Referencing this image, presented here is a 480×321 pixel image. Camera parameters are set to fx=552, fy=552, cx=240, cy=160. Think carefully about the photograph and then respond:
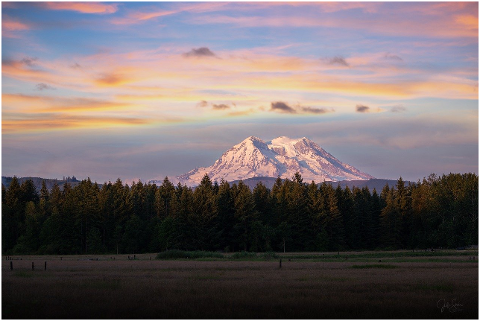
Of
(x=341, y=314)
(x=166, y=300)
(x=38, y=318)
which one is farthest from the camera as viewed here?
(x=166, y=300)

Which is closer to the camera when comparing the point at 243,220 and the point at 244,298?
the point at 244,298

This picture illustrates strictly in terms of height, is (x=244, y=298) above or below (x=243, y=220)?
below

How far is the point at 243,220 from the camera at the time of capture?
369 feet

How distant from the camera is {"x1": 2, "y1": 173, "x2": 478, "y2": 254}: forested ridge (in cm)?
11212

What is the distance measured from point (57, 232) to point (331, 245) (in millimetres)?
57415

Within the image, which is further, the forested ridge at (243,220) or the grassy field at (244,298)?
the forested ridge at (243,220)

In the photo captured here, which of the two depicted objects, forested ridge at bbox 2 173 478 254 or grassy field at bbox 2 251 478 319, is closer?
grassy field at bbox 2 251 478 319

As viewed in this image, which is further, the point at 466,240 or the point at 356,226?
the point at 356,226

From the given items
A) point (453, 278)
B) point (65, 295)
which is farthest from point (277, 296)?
point (453, 278)

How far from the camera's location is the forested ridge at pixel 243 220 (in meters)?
112

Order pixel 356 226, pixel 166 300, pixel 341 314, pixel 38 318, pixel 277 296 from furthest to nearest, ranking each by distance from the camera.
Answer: pixel 356 226
pixel 277 296
pixel 166 300
pixel 341 314
pixel 38 318

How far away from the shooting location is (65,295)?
31047mm

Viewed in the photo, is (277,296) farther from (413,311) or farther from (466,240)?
(466,240)

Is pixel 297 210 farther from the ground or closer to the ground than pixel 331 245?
farther from the ground
